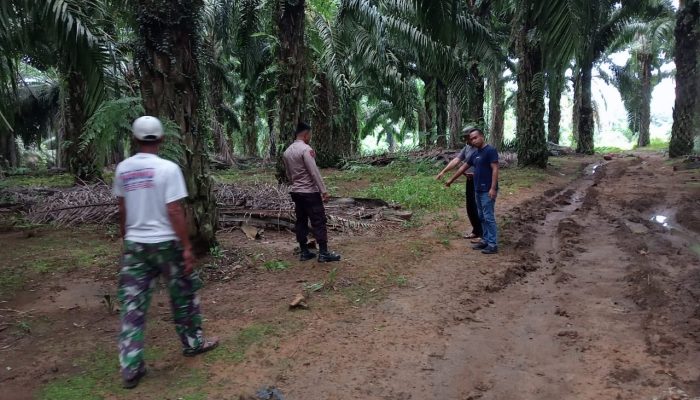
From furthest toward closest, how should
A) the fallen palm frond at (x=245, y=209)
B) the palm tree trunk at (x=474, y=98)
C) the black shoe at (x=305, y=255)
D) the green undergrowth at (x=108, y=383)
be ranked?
the palm tree trunk at (x=474, y=98), the fallen palm frond at (x=245, y=209), the black shoe at (x=305, y=255), the green undergrowth at (x=108, y=383)

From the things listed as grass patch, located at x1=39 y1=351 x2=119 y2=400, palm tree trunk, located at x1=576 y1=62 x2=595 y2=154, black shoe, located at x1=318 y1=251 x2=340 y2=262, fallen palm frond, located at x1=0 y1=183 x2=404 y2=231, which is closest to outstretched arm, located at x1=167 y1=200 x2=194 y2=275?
grass patch, located at x1=39 y1=351 x2=119 y2=400

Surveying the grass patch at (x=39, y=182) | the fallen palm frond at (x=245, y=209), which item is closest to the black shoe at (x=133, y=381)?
the fallen palm frond at (x=245, y=209)

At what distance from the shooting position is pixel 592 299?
5.05 metres

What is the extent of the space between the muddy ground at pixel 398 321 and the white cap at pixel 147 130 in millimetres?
1690

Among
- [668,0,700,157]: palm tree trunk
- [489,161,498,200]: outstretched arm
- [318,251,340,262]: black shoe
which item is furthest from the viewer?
[668,0,700,157]: palm tree trunk

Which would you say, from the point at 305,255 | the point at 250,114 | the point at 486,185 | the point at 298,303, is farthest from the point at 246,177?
the point at 250,114

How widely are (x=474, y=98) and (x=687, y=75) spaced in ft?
22.5

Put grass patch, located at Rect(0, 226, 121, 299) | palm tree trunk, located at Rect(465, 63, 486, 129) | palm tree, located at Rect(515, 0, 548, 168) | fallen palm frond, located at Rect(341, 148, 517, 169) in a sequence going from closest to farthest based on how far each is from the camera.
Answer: grass patch, located at Rect(0, 226, 121, 299) → palm tree, located at Rect(515, 0, 548, 168) → fallen palm frond, located at Rect(341, 148, 517, 169) → palm tree trunk, located at Rect(465, 63, 486, 129)

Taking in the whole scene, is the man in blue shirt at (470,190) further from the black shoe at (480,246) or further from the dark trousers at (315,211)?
the dark trousers at (315,211)

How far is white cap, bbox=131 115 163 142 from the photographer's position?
3.51m

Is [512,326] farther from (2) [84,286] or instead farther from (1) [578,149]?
(1) [578,149]

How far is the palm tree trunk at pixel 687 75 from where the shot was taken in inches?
648

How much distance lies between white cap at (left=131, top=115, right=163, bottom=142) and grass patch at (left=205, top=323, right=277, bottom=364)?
1708mm

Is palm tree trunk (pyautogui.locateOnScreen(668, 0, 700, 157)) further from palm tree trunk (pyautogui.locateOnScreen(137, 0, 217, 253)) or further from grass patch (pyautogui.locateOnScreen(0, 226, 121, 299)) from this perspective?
grass patch (pyautogui.locateOnScreen(0, 226, 121, 299))
